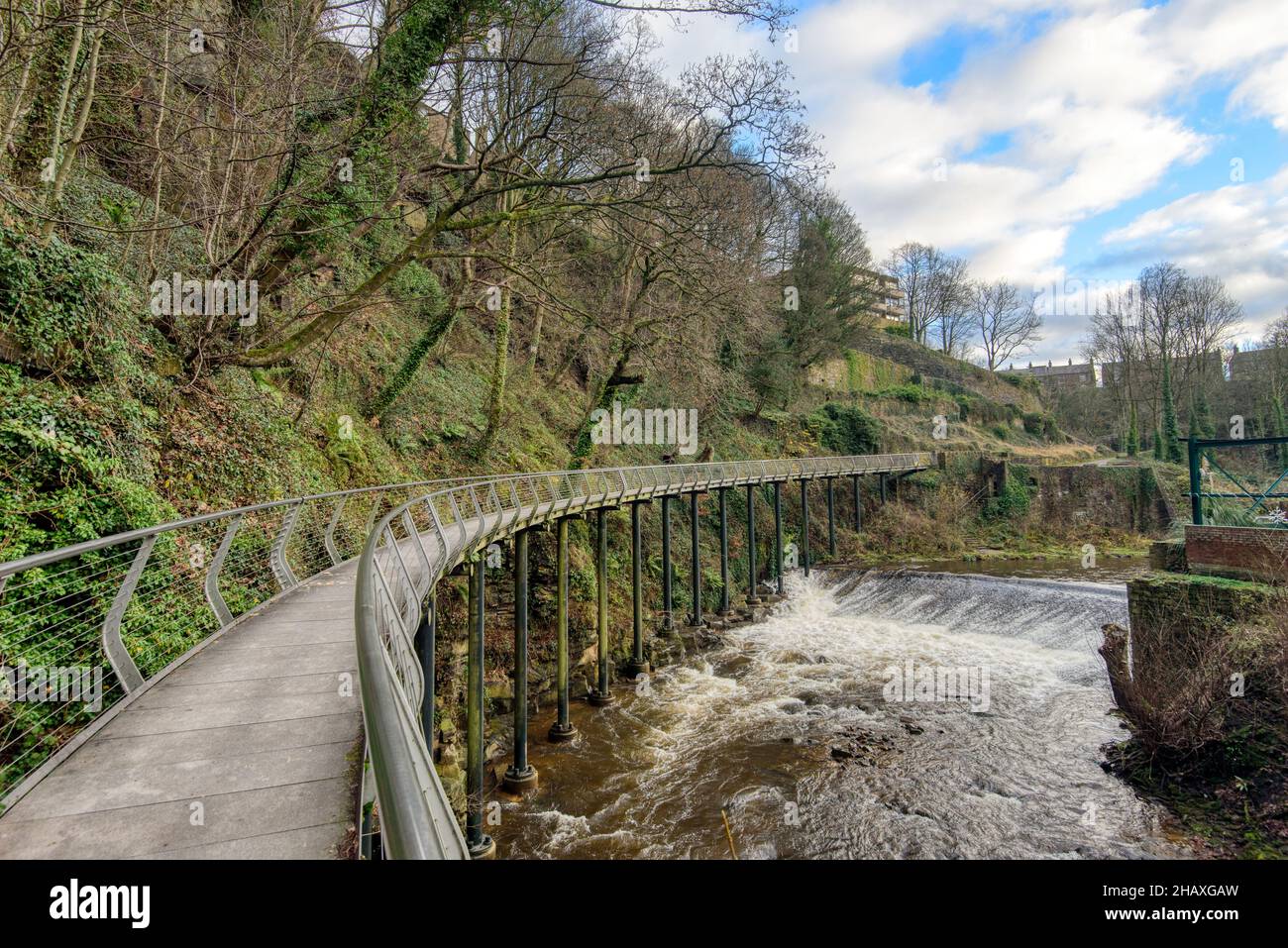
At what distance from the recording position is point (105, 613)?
4.97 m

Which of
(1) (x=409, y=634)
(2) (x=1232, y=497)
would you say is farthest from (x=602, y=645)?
(2) (x=1232, y=497)

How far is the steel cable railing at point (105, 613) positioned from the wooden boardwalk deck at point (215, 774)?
272 millimetres

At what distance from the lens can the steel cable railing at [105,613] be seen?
13.4ft

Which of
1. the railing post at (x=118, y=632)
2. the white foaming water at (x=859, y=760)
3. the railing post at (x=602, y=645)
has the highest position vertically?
the railing post at (x=118, y=632)

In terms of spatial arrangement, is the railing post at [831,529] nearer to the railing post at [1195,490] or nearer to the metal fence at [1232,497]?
the metal fence at [1232,497]

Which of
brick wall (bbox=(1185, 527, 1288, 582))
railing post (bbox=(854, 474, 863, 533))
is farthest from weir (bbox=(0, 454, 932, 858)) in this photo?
railing post (bbox=(854, 474, 863, 533))

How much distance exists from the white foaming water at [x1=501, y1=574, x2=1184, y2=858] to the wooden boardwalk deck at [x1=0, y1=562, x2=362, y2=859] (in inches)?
216

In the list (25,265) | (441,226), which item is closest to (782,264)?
(441,226)

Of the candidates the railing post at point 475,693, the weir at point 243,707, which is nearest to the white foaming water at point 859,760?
the railing post at point 475,693

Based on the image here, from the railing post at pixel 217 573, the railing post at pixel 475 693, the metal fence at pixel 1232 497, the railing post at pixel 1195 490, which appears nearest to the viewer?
the railing post at pixel 217 573

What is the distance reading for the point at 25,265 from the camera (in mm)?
6621
